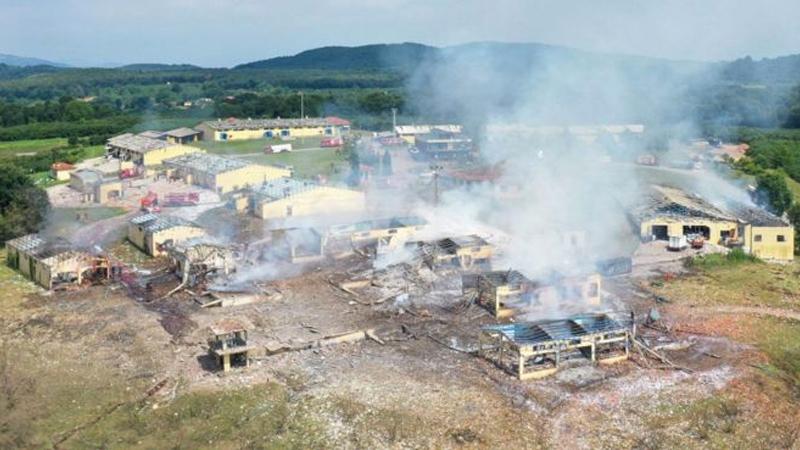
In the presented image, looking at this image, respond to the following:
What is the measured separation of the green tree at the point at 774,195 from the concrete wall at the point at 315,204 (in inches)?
575

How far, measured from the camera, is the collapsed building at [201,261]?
63.8 feet

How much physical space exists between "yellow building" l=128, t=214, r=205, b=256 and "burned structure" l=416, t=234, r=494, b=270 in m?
6.73

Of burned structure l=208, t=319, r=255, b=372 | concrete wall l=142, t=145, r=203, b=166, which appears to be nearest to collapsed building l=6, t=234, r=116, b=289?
burned structure l=208, t=319, r=255, b=372

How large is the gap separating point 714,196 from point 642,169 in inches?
348

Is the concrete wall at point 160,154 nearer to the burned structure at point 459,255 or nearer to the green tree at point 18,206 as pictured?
the green tree at point 18,206

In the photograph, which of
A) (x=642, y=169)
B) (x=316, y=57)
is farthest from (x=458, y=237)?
(x=316, y=57)

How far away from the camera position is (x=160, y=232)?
22094 millimetres

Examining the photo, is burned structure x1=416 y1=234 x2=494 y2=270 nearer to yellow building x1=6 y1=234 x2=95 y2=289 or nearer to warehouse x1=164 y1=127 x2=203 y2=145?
yellow building x1=6 y1=234 x2=95 y2=289

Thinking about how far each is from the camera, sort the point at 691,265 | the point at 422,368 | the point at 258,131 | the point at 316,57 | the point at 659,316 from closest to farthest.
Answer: the point at 422,368 → the point at 659,316 → the point at 691,265 → the point at 258,131 → the point at 316,57

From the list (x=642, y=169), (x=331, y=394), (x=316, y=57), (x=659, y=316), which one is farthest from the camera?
(x=316, y=57)

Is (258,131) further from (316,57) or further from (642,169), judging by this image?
(316,57)

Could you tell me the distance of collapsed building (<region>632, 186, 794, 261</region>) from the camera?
22375mm

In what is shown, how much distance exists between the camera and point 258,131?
4912 centimetres

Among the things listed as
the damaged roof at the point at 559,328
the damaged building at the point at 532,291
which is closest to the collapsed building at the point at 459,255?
the damaged building at the point at 532,291
